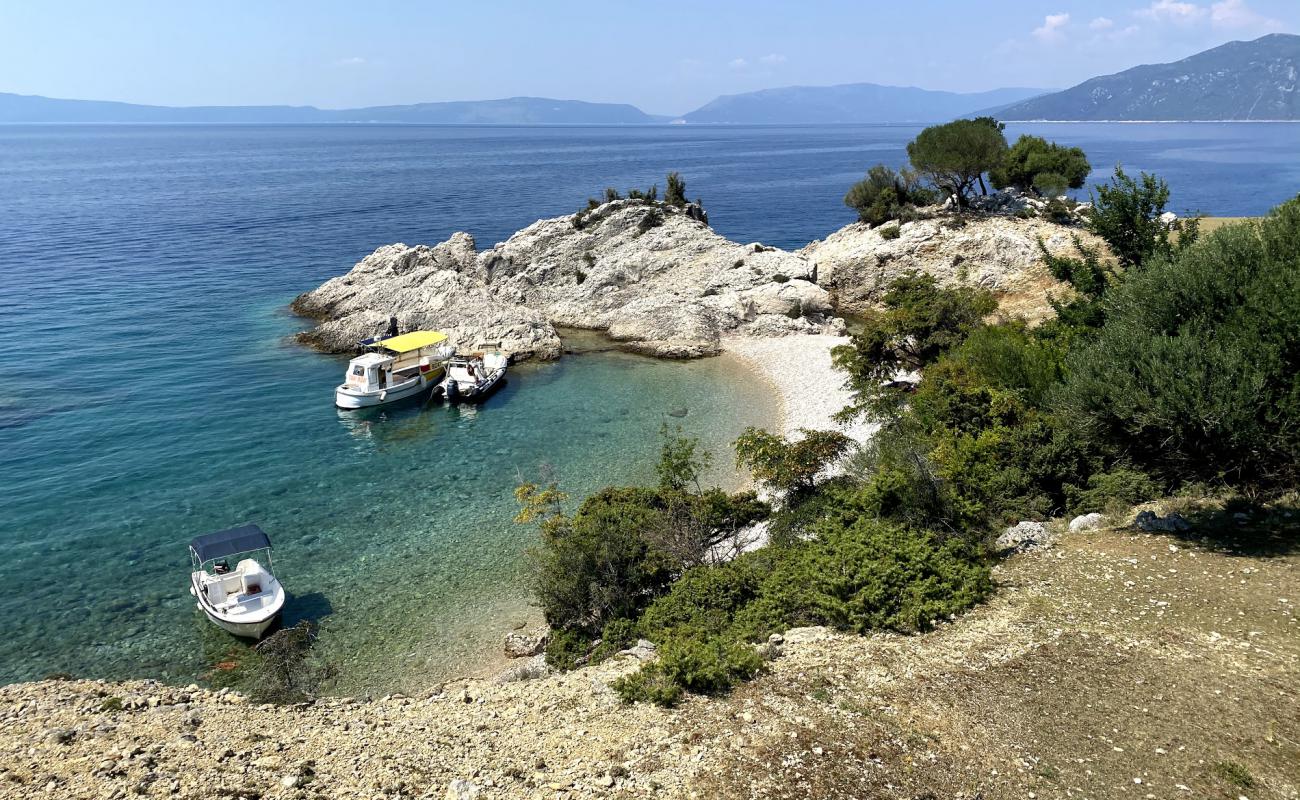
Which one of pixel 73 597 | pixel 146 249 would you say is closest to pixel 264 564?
pixel 73 597

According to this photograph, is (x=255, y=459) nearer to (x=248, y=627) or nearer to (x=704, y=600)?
(x=248, y=627)

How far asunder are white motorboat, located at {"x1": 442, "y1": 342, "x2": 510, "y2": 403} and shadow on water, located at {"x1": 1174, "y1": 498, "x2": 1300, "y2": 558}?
3071cm

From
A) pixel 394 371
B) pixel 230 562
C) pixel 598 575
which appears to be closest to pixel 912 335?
pixel 598 575

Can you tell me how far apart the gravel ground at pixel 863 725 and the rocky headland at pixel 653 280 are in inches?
1213


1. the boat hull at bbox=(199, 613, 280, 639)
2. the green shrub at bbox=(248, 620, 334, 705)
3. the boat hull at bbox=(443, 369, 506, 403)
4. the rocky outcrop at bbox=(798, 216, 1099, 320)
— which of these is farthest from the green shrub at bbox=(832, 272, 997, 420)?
the boat hull at bbox=(199, 613, 280, 639)

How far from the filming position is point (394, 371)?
39.2 metres

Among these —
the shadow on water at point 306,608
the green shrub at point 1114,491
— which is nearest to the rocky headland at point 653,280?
the shadow on water at point 306,608

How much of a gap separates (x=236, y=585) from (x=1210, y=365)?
24955 mm

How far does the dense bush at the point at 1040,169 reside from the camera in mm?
58156

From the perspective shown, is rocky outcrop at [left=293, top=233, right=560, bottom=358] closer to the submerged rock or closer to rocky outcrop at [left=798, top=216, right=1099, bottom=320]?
rocky outcrop at [left=798, top=216, right=1099, bottom=320]

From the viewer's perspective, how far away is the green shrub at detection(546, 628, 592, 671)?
16.6 metres

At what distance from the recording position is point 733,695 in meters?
12.4

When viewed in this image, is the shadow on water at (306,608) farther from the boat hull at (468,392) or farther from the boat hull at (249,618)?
the boat hull at (468,392)

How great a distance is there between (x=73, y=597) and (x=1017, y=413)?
29.1m
